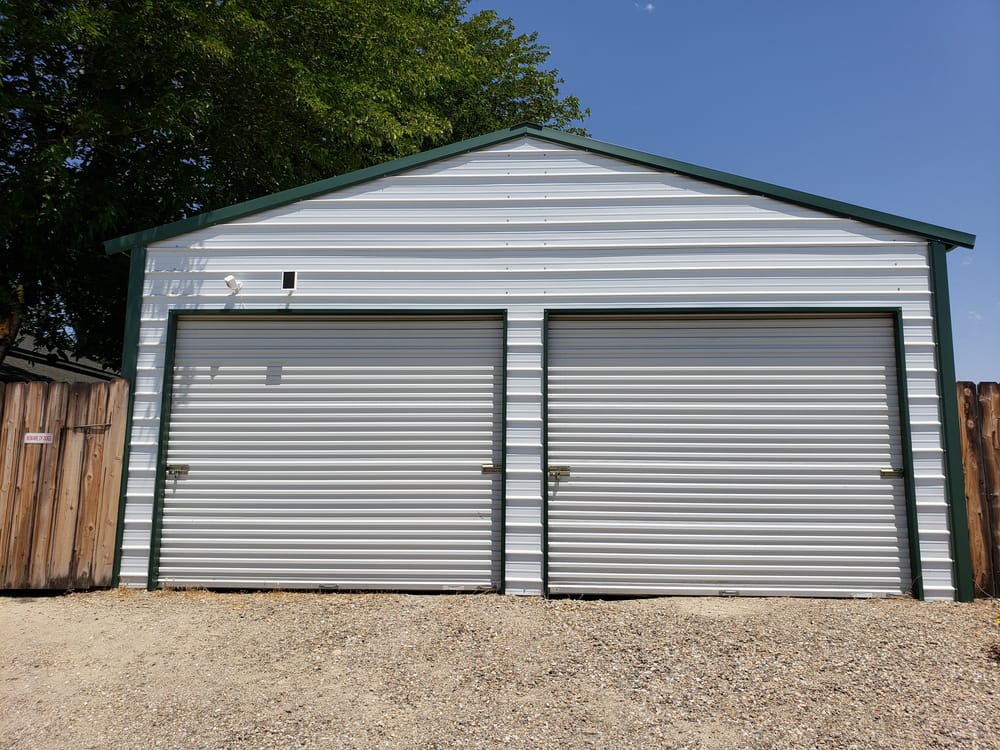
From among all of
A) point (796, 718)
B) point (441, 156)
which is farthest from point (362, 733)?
point (441, 156)

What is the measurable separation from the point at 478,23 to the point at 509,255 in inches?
672

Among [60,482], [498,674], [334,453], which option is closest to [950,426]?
[498,674]

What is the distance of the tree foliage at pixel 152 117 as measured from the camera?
28.6 feet

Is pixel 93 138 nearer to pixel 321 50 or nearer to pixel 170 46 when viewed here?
pixel 170 46

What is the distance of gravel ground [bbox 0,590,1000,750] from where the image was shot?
11.0 ft

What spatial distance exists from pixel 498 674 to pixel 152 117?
900cm

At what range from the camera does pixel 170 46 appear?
893cm

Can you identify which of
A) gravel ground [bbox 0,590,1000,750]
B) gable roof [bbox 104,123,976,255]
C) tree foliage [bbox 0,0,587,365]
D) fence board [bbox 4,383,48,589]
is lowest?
gravel ground [bbox 0,590,1000,750]

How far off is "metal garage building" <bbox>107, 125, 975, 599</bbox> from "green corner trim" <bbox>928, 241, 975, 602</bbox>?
20 millimetres

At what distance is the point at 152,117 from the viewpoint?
895 cm

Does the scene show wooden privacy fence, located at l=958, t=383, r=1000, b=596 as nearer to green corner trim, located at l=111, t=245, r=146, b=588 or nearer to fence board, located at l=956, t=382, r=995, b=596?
fence board, located at l=956, t=382, r=995, b=596

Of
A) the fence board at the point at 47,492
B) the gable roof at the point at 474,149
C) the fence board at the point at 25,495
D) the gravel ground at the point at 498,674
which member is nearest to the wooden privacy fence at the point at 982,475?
the gravel ground at the point at 498,674

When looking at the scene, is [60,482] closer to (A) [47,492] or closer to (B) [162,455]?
(A) [47,492]

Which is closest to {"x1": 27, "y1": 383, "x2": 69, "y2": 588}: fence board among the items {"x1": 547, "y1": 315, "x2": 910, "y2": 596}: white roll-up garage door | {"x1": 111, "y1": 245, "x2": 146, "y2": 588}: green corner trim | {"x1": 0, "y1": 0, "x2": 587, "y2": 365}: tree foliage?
{"x1": 111, "y1": 245, "x2": 146, "y2": 588}: green corner trim
